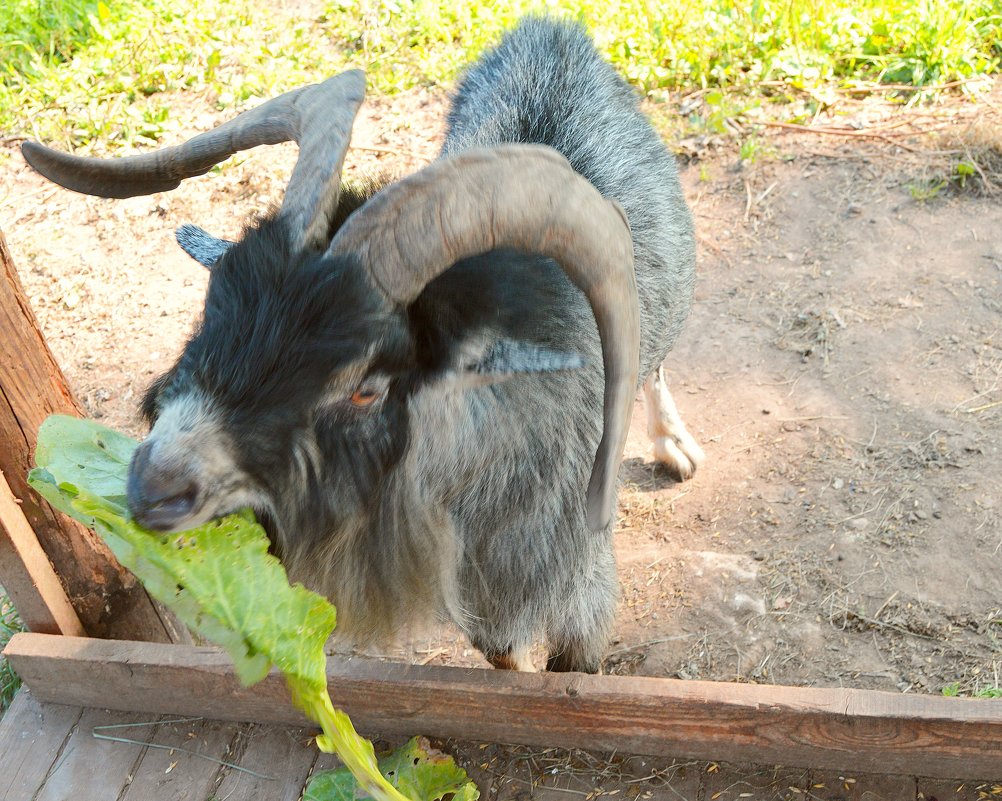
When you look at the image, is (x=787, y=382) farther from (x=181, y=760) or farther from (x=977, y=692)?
(x=181, y=760)

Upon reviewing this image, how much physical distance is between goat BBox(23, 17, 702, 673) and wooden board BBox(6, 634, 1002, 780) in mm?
218

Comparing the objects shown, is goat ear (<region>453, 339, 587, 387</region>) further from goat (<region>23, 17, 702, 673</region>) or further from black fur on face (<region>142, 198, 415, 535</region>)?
black fur on face (<region>142, 198, 415, 535</region>)

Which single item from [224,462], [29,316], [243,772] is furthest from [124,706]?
[224,462]

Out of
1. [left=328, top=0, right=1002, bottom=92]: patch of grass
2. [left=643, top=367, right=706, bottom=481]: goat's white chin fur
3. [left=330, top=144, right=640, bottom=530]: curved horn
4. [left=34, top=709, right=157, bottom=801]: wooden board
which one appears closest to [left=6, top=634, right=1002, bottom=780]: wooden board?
[left=34, top=709, right=157, bottom=801]: wooden board

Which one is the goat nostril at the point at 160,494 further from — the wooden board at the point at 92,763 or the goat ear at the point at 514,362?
the wooden board at the point at 92,763

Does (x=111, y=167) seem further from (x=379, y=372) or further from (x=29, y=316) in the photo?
(x=379, y=372)

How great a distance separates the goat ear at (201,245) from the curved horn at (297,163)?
233mm

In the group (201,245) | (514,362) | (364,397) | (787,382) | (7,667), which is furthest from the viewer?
(787,382)

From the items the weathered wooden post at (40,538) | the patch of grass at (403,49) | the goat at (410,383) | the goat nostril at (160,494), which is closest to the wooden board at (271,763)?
the goat at (410,383)

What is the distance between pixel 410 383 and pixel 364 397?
136 millimetres

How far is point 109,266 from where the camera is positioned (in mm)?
5785

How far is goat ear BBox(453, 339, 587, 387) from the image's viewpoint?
2.30 meters

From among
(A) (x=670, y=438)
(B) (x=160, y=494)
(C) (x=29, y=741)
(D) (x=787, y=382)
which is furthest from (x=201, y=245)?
(D) (x=787, y=382)

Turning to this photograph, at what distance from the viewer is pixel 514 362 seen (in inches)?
90.7
